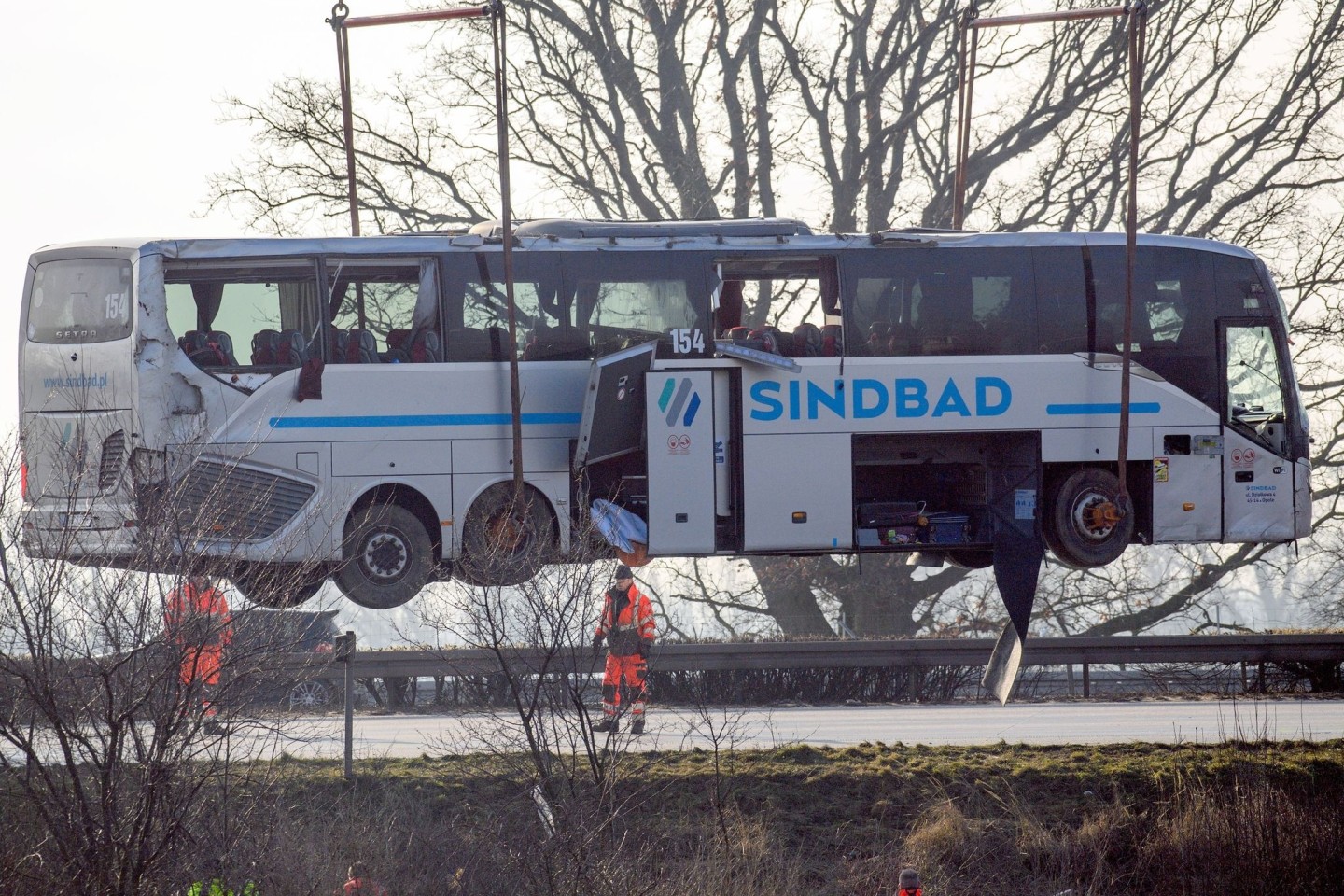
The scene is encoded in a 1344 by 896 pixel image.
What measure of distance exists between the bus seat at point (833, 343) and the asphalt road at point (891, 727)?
3451 mm

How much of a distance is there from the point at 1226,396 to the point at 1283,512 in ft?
4.13

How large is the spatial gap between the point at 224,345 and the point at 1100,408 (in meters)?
7.97

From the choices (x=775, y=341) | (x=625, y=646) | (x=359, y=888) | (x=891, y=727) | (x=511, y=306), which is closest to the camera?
(x=359, y=888)

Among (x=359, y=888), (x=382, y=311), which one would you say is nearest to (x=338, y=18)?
(x=382, y=311)

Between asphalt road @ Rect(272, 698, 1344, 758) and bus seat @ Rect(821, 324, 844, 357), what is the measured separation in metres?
3.45

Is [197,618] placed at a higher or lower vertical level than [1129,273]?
lower

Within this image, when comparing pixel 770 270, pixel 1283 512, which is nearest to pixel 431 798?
pixel 770 270

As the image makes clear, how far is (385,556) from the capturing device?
13.8m

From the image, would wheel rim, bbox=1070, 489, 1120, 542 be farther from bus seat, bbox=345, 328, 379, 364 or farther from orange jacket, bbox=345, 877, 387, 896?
orange jacket, bbox=345, 877, 387, 896

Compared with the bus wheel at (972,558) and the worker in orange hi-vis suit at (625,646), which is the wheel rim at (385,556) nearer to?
the worker in orange hi-vis suit at (625,646)

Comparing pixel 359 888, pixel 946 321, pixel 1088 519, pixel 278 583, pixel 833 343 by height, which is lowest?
pixel 359 888

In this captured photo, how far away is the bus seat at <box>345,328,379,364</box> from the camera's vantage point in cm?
1357

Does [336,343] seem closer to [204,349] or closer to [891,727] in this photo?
[204,349]

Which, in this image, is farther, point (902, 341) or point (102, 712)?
point (902, 341)
